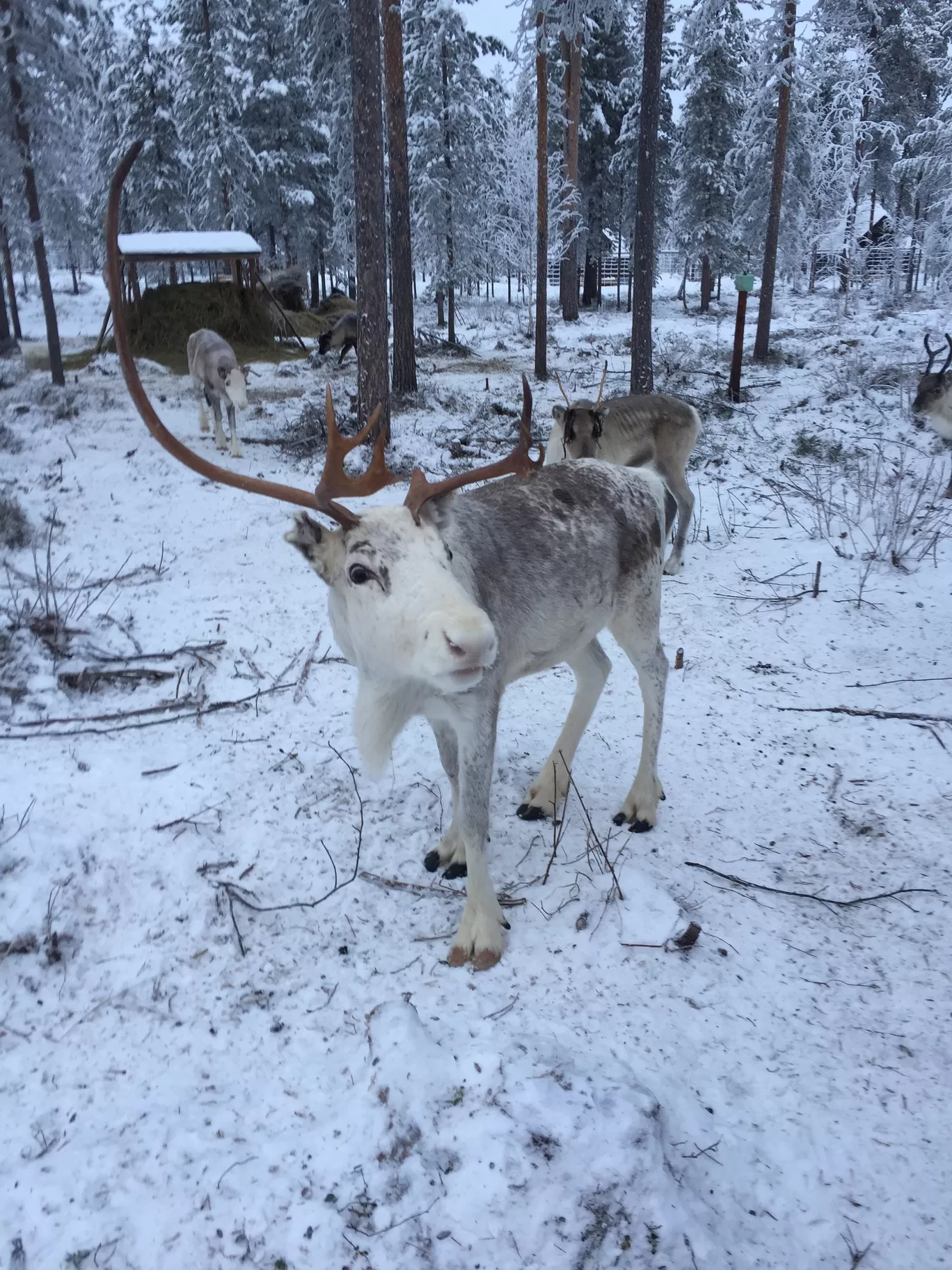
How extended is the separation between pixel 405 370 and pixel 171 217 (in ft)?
66.3

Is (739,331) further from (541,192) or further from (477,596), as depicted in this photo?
(477,596)

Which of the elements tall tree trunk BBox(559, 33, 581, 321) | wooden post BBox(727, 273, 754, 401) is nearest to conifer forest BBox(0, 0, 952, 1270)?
wooden post BBox(727, 273, 754, 401)

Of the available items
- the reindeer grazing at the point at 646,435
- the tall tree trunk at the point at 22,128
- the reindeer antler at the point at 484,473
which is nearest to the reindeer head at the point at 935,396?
the reindeer grazing at the point at 646,435

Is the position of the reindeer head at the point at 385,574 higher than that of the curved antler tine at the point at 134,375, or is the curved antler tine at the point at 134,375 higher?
the curved antler tine at the point at 134,375

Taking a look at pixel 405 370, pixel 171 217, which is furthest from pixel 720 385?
pixel 171 217

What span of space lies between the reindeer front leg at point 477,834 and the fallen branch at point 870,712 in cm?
285

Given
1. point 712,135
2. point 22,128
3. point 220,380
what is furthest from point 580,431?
point 712,135

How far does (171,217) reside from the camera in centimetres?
2783

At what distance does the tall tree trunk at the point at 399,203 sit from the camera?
12.4 metres

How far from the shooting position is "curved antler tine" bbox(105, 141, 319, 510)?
2.06 m

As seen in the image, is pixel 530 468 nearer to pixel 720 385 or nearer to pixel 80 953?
pixel 80 953

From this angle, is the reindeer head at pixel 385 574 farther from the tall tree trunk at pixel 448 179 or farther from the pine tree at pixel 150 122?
the pine tree at pixel 150 122

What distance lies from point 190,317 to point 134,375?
1955 centimetres

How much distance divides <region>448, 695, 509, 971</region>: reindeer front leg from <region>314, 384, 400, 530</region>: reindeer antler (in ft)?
2.93
